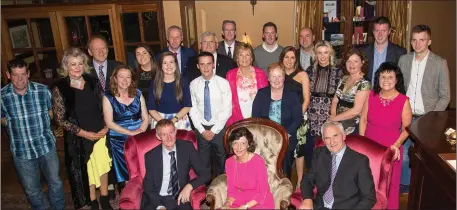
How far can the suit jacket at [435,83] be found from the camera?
3.72 meters

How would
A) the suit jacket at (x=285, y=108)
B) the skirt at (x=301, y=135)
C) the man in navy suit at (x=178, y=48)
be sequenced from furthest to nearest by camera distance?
the man in navy suit at (x=178, y=48), the skirt at (x=301, y=135), the suit jacket at (x=285, y=108)

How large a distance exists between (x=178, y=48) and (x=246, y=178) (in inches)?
79.9

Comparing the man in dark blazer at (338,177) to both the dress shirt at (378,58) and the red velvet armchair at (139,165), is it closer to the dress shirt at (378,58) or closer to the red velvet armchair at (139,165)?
the red velvet armchair at (139,165)

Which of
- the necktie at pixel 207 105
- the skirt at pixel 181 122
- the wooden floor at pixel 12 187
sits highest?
the necktie at pixel 207 105

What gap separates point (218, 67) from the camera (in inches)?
174

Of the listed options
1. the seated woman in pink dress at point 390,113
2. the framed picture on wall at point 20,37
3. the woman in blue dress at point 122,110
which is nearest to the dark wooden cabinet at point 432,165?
the seated woman in pink dress at point 390,113

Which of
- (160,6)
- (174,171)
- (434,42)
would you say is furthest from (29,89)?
(434,42)

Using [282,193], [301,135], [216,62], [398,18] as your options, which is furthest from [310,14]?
[282,193]

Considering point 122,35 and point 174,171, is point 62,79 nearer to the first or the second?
point 174,171

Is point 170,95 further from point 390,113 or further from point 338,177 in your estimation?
point 390,113

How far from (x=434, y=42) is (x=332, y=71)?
337 cm

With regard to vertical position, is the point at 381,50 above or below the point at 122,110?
above

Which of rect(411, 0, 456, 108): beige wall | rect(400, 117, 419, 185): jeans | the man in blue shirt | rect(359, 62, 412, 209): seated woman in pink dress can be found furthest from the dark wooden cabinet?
rect(411, 0, 456, 108): beige wall

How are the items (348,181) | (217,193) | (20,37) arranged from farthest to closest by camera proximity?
(20,37), (217,193), (348,181)
